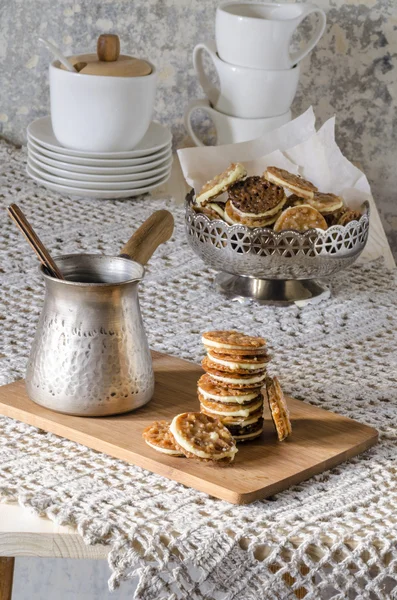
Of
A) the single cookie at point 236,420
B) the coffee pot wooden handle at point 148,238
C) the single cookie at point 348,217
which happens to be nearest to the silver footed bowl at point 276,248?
the single cookie at point 348,217

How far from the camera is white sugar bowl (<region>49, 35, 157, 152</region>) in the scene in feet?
4.91

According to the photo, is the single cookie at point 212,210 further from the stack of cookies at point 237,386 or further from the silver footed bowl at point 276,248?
the stack of cookies at point 237,386

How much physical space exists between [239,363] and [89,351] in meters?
0.13

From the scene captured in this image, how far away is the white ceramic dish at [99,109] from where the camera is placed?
1495mm

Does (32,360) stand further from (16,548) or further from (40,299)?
(40,299)

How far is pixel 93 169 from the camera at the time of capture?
1.55 m

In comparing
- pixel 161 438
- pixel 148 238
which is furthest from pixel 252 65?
pixel 161 438

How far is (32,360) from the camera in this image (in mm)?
861

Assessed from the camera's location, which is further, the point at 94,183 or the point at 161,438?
the point at 94,183

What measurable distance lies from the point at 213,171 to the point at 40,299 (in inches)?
11.8

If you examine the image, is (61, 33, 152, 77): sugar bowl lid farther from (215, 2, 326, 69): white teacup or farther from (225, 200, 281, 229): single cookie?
(225, 200, 281, 229): single cookie

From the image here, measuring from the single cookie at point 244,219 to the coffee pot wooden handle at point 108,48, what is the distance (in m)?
0.48

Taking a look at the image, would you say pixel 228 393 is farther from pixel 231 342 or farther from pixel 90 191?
pixel 90 191

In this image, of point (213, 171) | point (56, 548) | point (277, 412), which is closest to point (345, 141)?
point (213, 171)
